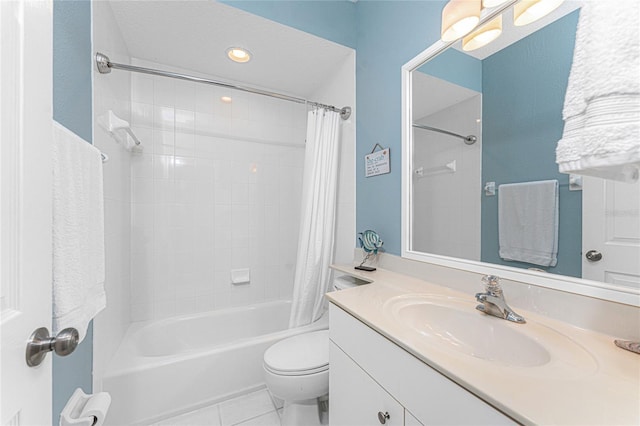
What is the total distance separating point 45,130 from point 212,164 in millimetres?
1650

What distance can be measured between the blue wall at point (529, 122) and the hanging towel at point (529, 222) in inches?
0.8

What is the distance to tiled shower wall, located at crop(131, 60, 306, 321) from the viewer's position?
183 centimetres

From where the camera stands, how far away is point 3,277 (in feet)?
1.16

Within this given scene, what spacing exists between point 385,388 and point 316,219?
1181 mm

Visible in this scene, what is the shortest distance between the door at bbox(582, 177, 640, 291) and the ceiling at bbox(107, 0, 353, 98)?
1.66 meters

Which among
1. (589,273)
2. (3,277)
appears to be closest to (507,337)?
(589,273)

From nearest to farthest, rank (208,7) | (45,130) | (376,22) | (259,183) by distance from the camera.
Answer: (45,130)
(208,7)
(376,22)
(259,183)

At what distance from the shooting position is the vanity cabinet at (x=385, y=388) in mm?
508

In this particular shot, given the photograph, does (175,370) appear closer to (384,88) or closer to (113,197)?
(113,197)

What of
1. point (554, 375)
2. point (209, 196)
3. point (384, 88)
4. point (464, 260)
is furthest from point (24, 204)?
point (209, 196)

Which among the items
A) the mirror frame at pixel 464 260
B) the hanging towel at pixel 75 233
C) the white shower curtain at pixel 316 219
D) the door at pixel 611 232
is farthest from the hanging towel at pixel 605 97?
the white shower curtain at pixel 316 219

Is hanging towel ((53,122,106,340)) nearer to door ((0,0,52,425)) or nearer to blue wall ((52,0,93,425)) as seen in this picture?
door ((0,0,52,425))

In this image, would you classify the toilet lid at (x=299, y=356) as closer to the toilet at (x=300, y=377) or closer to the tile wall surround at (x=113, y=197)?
the toilet at (x=300, y=377)

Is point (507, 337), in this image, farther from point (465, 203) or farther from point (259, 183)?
point (259, 183)
